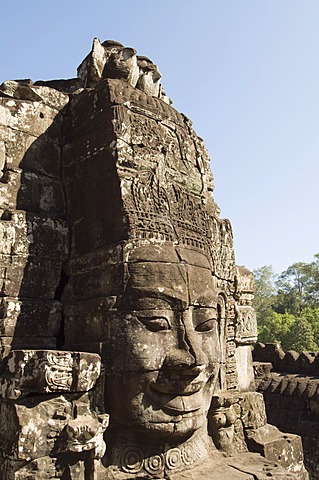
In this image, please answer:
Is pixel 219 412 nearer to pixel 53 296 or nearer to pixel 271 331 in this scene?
pixel 53 296

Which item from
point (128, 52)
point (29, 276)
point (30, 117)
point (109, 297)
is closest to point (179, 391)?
point (109, 297)

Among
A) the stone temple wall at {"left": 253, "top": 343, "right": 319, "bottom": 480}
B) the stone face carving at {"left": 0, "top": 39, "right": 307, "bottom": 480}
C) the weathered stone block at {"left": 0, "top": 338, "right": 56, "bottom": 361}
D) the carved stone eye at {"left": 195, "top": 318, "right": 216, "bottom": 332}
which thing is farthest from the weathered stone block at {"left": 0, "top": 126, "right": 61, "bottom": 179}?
the stone temple wall at {"left": 253, "top": 343, "right": 319, "bottom": 480}

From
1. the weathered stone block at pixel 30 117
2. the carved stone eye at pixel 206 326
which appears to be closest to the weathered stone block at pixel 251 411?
the carved stone eye at pixel 206 326

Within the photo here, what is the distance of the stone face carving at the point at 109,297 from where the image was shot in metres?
3.16

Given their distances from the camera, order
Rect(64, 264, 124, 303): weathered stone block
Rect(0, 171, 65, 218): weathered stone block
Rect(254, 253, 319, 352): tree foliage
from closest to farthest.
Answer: Rect(64, 264, 124, 303): weathered stone block, Rect(0, 171, 65, 218): weathered stone block, Rect(254, 253, 319, 352): tree foliage

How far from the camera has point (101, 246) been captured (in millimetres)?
3840

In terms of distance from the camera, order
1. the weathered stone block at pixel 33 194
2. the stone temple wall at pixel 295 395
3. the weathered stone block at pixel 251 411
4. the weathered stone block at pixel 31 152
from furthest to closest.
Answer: the stone temple wall at pixel 295 395 → the weathered stone block at pixel 251 411 → the weathered stone block at pixel 31 152 → the weathered stone block at pixel 33 194

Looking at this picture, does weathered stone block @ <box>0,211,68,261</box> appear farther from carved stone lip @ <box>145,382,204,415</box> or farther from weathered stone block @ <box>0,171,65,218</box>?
carved stone lip @ <box>145,382,204,415</box>

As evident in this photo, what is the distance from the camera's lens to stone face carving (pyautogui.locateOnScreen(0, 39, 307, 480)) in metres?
3.16

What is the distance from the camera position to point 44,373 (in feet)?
10.0

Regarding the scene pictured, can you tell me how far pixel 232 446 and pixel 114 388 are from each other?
1.72 metres

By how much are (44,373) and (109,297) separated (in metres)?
0.80

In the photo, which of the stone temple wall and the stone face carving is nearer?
the stone face carving

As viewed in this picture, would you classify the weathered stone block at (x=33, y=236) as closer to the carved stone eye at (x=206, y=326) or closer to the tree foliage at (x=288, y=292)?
the carved stone eye at (x=206, y=326)
